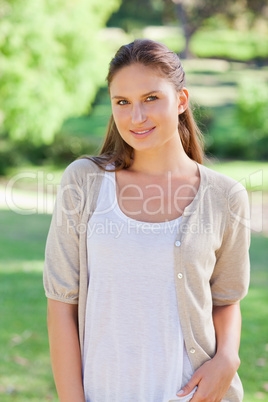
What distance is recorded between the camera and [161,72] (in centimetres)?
180

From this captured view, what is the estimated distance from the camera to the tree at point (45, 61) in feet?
43.7

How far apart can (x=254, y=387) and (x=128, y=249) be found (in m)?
2.60

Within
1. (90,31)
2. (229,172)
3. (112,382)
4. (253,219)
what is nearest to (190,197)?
(112,382)

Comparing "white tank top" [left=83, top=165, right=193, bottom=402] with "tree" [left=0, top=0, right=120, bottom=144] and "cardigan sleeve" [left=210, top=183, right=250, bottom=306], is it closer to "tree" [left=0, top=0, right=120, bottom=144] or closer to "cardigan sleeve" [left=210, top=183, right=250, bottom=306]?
"cardigan sleeve" [left=210, top=183, right=250, bottom=306]

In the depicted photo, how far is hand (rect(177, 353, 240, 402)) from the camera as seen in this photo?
1.70m

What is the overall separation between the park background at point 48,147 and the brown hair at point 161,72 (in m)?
0.15

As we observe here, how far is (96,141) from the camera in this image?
21250 millimetres

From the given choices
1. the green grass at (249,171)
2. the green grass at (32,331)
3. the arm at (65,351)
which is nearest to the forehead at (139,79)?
the arm at (65,351)

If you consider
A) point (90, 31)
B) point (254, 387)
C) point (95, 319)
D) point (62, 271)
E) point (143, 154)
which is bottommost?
point (254, 387)

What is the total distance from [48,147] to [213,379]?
19763mm

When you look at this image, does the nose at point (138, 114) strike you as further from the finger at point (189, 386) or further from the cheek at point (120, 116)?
the finger at point (189, 386)

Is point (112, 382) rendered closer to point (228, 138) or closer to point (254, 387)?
point (254, 387)

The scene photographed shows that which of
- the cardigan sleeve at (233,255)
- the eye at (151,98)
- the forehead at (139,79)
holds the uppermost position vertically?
the forehead at (139,79)

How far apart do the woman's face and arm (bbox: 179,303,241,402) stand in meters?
0.61
